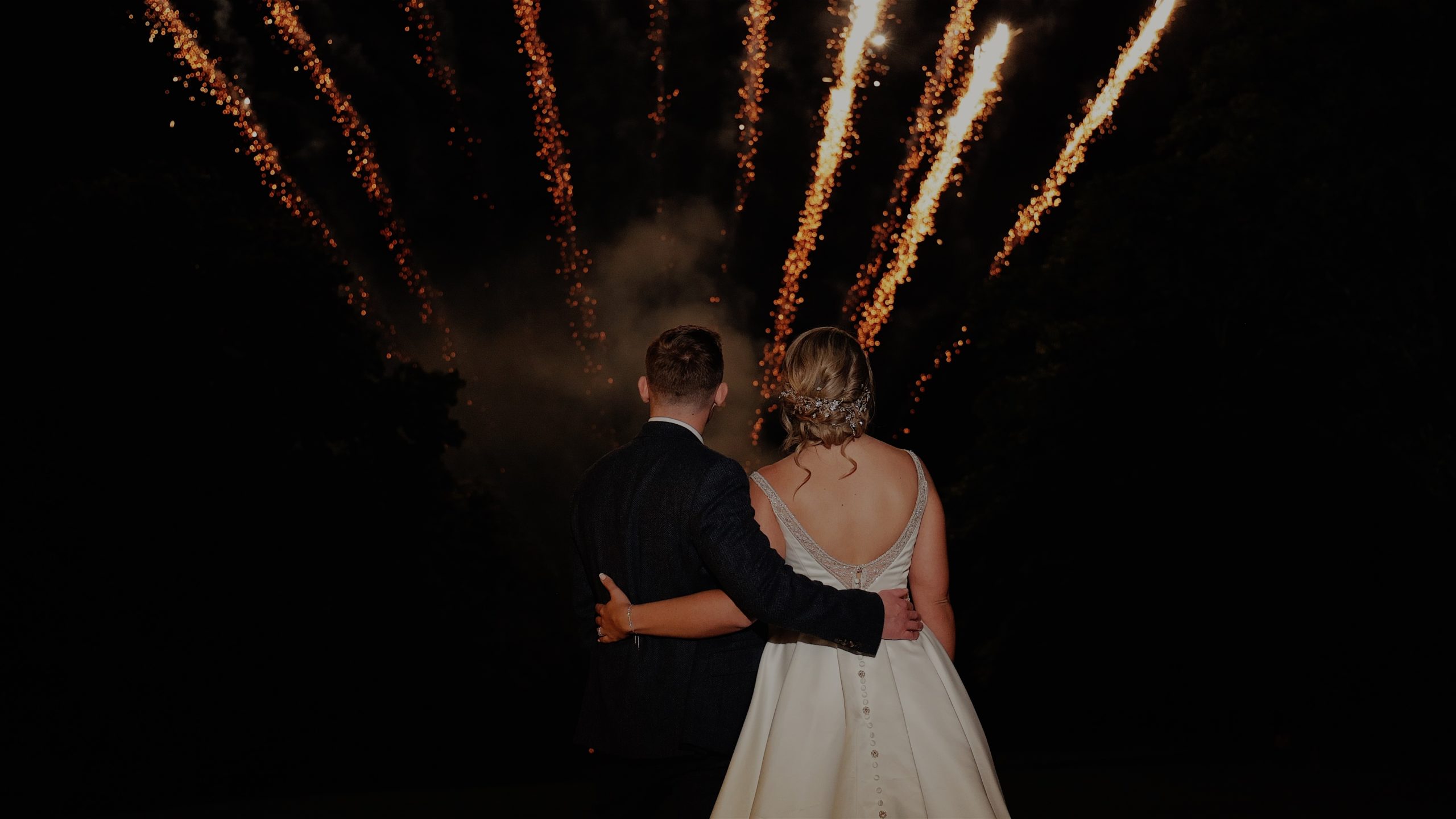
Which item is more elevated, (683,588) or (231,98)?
(231,98)

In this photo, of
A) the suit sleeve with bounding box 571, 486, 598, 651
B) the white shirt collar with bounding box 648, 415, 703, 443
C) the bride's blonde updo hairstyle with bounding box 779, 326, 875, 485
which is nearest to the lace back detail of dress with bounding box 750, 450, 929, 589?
the bride's blonde updo hairstyle with bounding box 779, 326, 875, 485

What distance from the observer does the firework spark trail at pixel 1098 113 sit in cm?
1524

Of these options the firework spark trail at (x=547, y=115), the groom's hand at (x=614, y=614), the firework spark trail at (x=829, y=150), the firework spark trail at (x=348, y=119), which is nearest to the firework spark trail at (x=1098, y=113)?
the firework spark trail at (x=829, y=150)

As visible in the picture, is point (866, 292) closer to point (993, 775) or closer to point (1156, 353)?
point (1156, 353)

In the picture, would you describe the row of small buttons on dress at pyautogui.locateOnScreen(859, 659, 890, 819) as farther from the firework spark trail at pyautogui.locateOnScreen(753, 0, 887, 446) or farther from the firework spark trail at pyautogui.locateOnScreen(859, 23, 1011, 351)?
the firework spark trail at pyautogui.locateOnScreen(859, 23, 1011, 351)

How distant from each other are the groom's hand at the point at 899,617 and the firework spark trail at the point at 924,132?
12.9m

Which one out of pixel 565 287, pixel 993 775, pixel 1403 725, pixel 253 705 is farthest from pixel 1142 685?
pixel 565 287

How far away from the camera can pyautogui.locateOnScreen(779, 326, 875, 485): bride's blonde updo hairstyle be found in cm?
388

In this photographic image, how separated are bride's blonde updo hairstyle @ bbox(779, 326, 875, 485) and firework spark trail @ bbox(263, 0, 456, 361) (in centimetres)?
1569

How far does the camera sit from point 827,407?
388 cm

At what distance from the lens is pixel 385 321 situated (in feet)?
122

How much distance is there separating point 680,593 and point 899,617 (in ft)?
2.34

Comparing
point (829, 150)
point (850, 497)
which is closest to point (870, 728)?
point (850, 497)

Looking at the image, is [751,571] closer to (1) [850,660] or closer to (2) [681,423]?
(2) [681,423]
